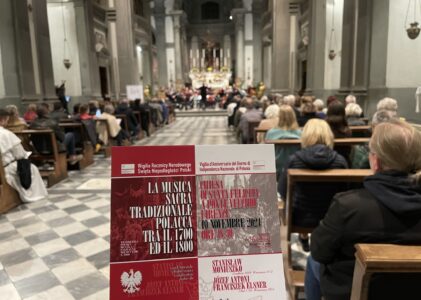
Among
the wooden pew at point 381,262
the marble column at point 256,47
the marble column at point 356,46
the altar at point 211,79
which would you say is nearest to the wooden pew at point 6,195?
the wooden pew at point 381,262

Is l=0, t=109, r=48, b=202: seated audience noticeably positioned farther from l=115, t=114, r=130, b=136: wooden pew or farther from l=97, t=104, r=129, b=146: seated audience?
l=115, t=114, r=130, b=136: wooden pew

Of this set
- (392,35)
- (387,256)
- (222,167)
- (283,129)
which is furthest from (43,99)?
(387,256)

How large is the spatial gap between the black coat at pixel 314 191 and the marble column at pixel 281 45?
511 inches

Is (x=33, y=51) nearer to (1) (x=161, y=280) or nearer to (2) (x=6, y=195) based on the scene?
(2) (x=6, y=195)

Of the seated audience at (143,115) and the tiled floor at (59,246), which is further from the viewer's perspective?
the seated audience at (143,115)

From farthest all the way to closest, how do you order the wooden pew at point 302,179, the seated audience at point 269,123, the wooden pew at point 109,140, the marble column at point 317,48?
the marble column at point 317,48 → the wooden pew at point 109,140 → the seated audience at point 269,123 → the wooden pew at point 302,179

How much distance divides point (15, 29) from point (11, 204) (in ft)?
18.9

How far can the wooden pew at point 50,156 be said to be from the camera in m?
5.70

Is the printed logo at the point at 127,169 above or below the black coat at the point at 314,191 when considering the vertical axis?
above

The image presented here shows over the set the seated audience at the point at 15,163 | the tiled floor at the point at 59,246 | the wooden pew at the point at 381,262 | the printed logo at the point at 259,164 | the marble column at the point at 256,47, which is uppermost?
the marble column at the point at 256,47

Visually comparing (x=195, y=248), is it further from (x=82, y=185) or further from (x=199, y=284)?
(x=82, y=185)

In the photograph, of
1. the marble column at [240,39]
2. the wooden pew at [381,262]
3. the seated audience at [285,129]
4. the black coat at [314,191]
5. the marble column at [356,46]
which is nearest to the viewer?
the wooden pew at [381,262]

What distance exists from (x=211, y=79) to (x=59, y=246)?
888 inches

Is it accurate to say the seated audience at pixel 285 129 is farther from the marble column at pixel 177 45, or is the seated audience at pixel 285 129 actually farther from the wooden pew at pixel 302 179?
the marble column at pixel 177 45
